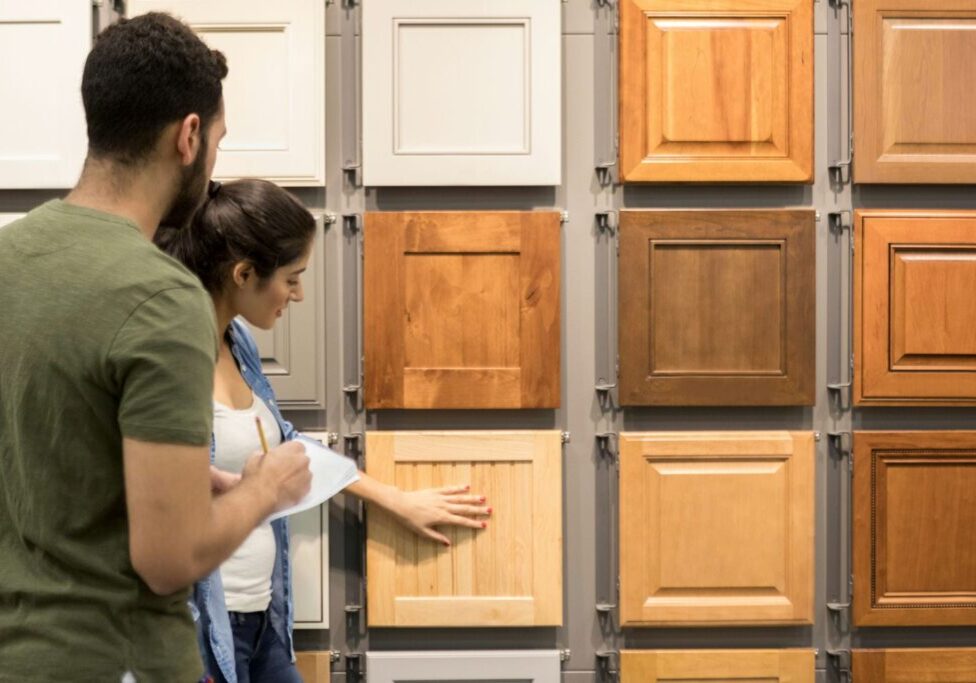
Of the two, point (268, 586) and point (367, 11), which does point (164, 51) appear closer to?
A: point (268, 586)

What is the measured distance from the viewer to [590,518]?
251 cm

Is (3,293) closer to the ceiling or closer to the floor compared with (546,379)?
closer to the ceiling

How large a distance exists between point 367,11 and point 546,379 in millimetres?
911

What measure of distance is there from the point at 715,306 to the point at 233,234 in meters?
1.12

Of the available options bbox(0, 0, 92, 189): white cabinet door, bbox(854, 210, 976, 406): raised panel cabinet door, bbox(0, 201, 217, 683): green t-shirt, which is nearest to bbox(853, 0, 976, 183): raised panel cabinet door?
bbox(854, 210, 976, 406): raised panel cabinet door

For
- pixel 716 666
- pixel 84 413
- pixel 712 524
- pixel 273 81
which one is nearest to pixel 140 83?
pixel 84 413

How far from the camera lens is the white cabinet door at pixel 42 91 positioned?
7.94 ft

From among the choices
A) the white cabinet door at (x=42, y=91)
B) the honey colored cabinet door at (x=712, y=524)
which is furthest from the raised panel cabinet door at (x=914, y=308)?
the white cabinet door at (x=42, y=91)

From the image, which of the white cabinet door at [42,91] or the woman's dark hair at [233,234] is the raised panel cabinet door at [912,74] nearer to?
the woman's dark hair at [233,234]

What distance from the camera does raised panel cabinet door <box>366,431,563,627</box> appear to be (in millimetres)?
2447

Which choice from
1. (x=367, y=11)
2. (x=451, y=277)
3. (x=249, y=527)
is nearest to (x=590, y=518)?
(x=451, y=277)

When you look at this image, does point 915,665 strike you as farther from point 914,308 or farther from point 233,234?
point 233,234

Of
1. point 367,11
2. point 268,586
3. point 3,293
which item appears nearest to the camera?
point 3,293

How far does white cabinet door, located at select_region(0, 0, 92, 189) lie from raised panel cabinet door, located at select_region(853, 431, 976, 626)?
190 cm
